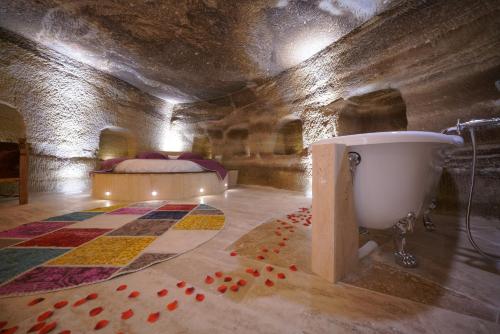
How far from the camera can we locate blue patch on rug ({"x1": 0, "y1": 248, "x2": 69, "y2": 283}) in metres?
1.09

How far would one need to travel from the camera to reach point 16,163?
9.07ft

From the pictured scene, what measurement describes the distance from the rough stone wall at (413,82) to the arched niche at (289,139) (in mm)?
231

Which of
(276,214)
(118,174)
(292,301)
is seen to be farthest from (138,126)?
(292,301)

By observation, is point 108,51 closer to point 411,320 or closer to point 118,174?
point 118,174

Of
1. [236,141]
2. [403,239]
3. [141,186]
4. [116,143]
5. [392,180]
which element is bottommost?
[403,239]

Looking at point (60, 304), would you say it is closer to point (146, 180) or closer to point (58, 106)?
point (146, 180)

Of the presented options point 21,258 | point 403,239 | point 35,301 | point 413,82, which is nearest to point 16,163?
point 21,258

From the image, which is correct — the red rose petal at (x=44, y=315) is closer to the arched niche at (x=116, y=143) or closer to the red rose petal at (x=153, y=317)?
the red rose petal at (x=153, y=317)

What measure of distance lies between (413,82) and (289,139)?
292 cm

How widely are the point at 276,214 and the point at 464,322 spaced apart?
1.72 meters

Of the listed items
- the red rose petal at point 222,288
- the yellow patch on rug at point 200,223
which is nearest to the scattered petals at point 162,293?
the red rose petal at point 222,288

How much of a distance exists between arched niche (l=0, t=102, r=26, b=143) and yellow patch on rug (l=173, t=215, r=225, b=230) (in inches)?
153

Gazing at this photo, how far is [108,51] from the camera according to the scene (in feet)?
13.1

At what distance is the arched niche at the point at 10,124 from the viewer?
3.51 meters
